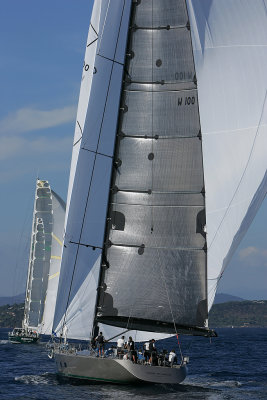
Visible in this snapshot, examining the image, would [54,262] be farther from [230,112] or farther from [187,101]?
[230,112]

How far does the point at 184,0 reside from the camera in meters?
30.4

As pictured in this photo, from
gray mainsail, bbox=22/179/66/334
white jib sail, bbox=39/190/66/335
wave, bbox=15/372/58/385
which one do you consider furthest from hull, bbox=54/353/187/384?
gray mainsail, bbox=22/179/66/334

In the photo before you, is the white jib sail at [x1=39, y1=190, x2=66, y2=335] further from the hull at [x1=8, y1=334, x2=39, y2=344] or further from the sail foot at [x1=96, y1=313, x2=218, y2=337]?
the sail foot at [x1=96, y1=313, x2=218, y2=337]

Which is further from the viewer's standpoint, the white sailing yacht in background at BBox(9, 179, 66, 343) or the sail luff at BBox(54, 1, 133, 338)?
the white sailing yacht in background at BBox(9, 179, 66, 343)

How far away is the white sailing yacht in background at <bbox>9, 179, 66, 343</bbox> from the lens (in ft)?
218

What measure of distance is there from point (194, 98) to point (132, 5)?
4.48 meters

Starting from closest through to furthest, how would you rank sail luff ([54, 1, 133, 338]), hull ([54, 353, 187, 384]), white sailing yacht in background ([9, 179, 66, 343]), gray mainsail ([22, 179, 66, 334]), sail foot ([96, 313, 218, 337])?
hull ([54, 353, 187, 384]), sail foot ([96, 313, 218, 337]), sail luff ([54, 1, 133, 338]), gray mainsail ([22, 179, 66, 334]), white sailing yacht in background ([9, 179, 66, 343])

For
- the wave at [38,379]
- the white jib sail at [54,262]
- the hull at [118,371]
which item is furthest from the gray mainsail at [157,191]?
the white jib sail at [54,262]

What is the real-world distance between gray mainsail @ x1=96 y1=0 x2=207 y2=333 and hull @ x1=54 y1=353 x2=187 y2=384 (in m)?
2.32

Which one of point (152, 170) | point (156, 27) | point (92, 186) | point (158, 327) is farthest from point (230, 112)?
point (158, 327)

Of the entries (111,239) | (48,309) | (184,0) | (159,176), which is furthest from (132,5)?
(48,309)

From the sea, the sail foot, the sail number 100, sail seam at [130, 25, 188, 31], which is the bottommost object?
the sea

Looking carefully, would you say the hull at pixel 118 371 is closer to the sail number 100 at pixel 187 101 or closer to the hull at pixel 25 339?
the sail number 100 at pixel 187 101

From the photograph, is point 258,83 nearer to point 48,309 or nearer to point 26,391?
point 26,391
